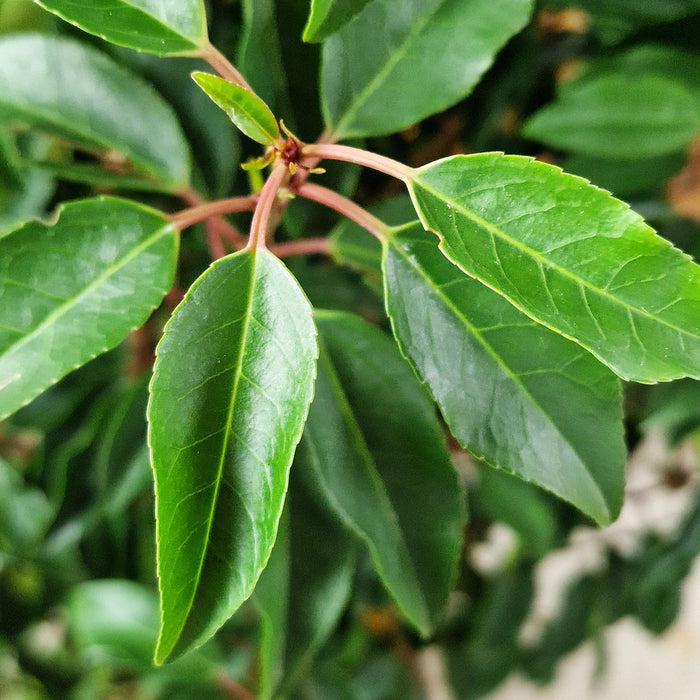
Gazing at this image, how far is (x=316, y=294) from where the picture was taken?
0.56 meters

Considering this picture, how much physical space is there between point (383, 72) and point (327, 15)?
0.12 m

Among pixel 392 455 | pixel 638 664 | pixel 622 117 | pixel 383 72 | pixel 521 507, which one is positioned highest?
pixel 383 72

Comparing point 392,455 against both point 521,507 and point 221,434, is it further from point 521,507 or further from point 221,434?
point 521,507

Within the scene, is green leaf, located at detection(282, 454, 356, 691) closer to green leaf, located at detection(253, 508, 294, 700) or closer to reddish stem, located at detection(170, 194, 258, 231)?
green leaf, located at detection(253, 508, 294, 700)

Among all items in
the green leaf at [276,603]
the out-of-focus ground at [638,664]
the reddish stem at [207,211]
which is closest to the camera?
the reddish stem at [207,211]

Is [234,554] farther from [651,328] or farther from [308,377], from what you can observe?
[651,328]

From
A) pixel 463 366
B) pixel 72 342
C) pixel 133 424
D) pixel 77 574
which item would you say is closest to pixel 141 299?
pixel 72 342

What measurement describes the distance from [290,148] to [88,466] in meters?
0.44

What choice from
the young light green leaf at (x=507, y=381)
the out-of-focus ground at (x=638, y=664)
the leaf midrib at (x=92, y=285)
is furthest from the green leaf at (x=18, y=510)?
the out-of-focus ground at (x=638, y=664)

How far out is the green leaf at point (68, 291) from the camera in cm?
32

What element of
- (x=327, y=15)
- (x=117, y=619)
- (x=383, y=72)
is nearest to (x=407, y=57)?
(x=383, y=72)

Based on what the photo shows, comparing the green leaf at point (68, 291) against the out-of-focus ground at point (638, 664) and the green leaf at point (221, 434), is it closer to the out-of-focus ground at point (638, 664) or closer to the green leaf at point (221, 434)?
the green leaf at point (221, 434)

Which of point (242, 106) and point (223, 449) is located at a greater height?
point (242, 106)

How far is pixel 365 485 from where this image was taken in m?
0.42
